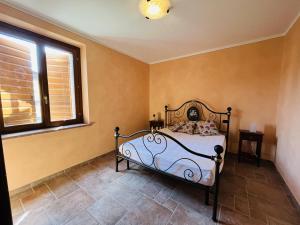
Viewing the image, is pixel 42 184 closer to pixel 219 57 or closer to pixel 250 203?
pixel 250 203

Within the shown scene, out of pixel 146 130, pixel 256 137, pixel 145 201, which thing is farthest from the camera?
pixel 256 137

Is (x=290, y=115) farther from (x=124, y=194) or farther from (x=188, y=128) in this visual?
(x=124, y=194)

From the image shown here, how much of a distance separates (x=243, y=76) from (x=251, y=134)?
125cm

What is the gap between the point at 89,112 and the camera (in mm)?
2750

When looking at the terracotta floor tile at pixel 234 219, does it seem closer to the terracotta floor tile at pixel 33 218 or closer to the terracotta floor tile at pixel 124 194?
the terracotta floor tile at pixel 124 194

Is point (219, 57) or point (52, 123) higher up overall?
point (219, 57)

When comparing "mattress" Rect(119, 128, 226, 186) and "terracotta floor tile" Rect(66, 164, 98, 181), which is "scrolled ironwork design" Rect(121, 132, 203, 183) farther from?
"terracotta floor tile" Rect(66, 164, 98, 181)

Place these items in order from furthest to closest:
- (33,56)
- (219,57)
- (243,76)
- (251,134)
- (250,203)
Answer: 1. (219,57)
2. (243,76)
3. (251,134)
4. (33,56)
5. (250,203)

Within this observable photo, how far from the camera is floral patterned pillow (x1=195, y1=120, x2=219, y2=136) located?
290 cm

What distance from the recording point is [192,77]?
353 centimetres

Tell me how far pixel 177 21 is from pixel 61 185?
124 inches

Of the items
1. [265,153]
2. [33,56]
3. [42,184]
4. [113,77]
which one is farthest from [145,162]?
[265,153]

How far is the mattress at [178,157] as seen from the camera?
156 cm

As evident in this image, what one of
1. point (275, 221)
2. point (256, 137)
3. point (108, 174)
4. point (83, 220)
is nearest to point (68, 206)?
point (83, 220)
